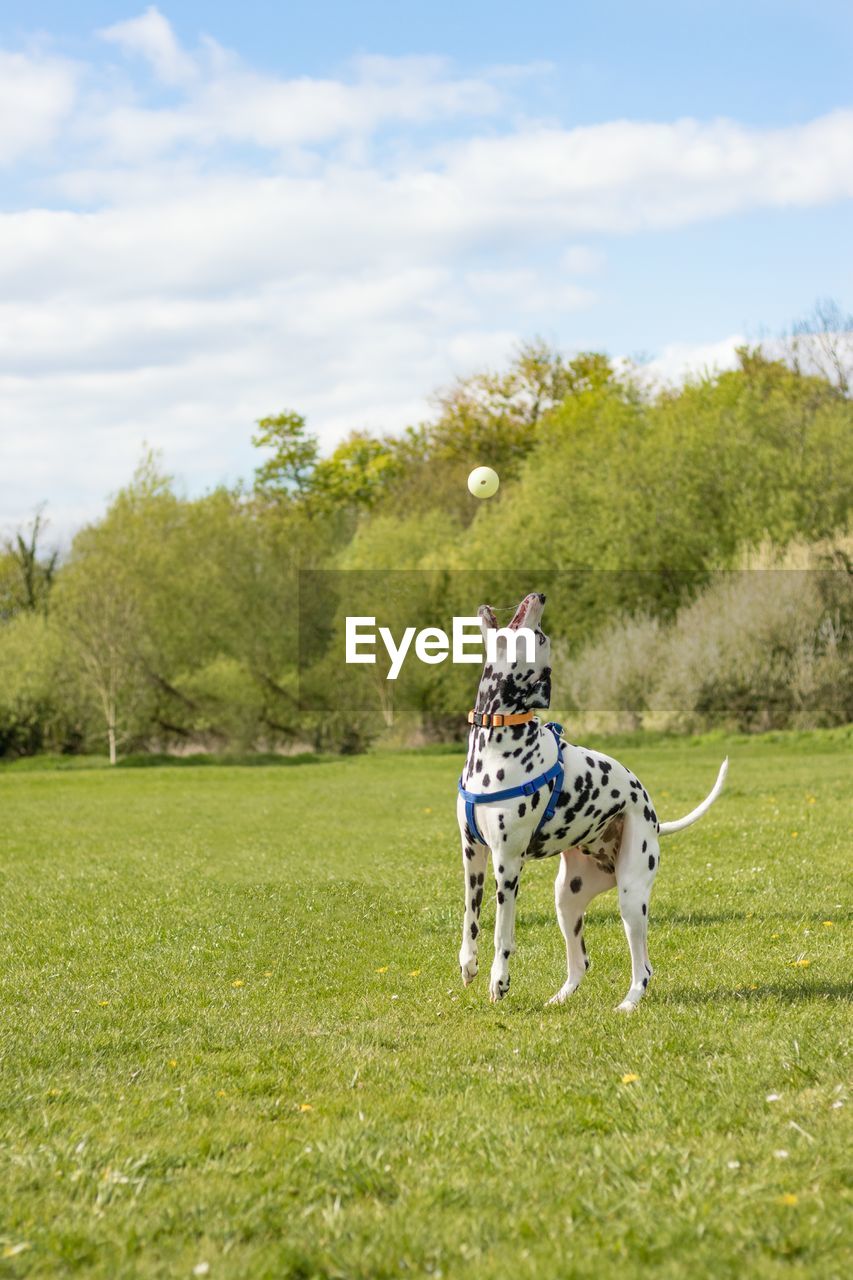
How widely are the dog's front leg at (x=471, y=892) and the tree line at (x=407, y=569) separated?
34.9 metres

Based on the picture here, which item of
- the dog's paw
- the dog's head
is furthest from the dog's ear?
the dog's paw

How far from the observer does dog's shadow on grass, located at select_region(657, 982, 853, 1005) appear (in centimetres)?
807

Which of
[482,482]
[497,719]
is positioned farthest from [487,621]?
[482,482]

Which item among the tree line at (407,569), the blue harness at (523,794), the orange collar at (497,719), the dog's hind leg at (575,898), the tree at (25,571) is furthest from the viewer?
the tree at (25,571)

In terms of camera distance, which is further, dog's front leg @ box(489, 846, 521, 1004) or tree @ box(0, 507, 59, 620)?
tree @ box(0, 507, 59, 620)

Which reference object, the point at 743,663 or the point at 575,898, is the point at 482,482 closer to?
the point at 575,898

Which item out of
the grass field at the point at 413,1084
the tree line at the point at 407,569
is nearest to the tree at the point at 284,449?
the tree line at the point at 407,569

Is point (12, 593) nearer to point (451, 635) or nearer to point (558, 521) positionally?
point (451, 635)

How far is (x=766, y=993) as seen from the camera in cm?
826

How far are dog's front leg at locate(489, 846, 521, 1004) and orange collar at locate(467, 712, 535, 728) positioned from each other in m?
0.77

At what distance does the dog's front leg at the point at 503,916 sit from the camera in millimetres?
8008

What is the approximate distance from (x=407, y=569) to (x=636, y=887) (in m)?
47.8

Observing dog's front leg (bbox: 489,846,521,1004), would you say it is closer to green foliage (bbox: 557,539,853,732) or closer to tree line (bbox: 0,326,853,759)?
green foliage (bbox: 557,539,853,732)

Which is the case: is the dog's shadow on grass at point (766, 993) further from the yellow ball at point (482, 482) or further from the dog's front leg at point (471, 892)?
the yellow ball at point (482, 482)
